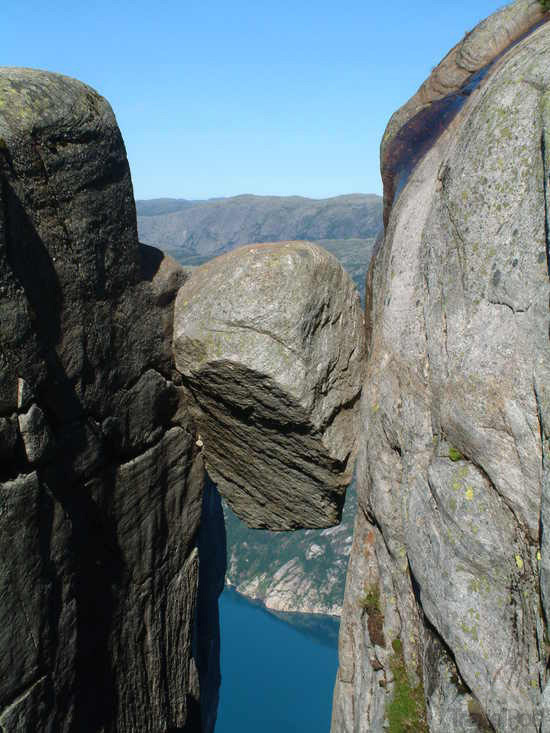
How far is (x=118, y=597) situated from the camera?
12.4 m

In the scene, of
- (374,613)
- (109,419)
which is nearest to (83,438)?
(109,419)

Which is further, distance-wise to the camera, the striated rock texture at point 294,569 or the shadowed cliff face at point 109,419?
the striated rock texture at point 294,569

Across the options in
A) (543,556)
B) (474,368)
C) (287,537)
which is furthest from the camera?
(287,537)

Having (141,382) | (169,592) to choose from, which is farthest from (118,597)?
(141,382)

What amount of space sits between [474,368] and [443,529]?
2.42 m

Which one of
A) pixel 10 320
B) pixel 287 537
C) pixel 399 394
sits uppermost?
pixel 10 320

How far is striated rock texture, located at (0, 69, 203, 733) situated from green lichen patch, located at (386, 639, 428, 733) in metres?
5.22

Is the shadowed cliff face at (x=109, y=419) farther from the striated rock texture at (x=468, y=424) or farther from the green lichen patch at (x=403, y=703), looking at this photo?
the green lichen patch at (x=403, y=703)

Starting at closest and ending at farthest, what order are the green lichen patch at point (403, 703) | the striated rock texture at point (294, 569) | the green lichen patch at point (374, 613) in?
the green lichen patch at point (403, 703), the green lichen patch at point (374, 613), the striated rock texture at point (294, 569)

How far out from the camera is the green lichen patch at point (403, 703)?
1042 cm

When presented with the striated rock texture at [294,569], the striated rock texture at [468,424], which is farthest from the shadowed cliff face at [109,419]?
the striated rock texture at [294,569]

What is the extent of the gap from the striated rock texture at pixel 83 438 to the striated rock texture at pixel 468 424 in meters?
4.36

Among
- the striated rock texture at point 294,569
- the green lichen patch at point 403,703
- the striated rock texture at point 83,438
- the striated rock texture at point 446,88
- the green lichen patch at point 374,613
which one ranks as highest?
the striated rock texture at point 446,88

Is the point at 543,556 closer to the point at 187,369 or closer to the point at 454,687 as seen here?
the point at 454,687
